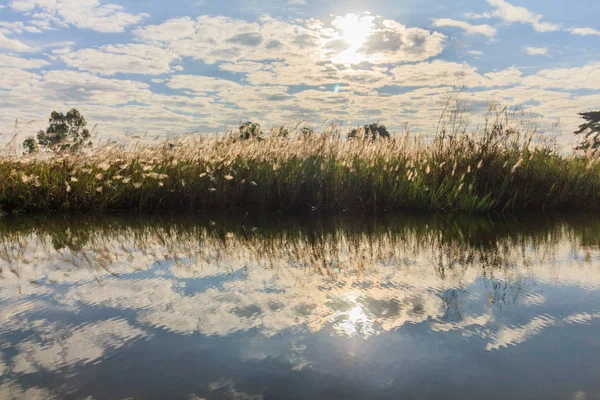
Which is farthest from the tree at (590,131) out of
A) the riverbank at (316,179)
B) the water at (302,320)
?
the water at (302,320)

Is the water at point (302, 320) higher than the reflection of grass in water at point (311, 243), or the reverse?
the water at point (302, 320)

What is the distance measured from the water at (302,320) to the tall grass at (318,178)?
9.92 ft

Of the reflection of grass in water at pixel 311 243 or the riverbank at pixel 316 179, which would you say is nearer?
the reflection of grass in water at pixel 311 243

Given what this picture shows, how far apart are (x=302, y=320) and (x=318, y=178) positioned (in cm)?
517

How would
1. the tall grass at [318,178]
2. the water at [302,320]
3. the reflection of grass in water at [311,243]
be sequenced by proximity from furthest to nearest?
1. the tall grass at [318,178]
2. the reflection of grass in water at [311,243]
3. the water at [302,320]

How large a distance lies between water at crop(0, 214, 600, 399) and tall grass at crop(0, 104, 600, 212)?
302cm

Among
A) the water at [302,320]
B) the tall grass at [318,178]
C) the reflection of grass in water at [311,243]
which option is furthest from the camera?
the tall grass at [318,178]

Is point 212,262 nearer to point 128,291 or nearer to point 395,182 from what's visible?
point 128,291

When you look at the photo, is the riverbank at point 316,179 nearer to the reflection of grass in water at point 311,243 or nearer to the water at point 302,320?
the reflection of grass in water at point 311,243

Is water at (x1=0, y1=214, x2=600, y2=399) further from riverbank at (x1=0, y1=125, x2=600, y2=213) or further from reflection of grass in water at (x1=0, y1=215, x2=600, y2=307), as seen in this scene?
riverbank at (x1=0, y1=125, x2=600, y2=213)

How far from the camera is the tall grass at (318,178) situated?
23.1 feet

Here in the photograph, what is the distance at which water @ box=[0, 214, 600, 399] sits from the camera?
1.44m

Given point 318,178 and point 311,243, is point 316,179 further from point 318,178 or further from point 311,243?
point 311,243

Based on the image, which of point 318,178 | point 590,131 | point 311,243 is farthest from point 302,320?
point 590,131
